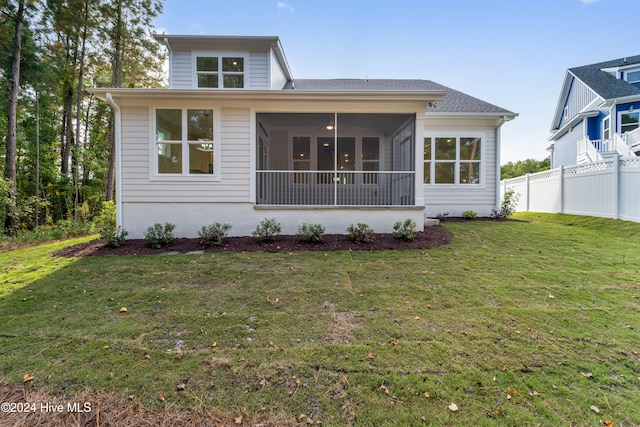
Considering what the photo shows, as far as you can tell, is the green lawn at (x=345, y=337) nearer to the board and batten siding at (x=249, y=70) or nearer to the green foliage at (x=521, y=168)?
the board and batten siding at (x=249, y=70)

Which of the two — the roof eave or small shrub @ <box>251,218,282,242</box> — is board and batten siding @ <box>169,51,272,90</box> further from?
small shrub @ <box>251,218,282,242</box>

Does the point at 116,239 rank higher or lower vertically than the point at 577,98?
lower

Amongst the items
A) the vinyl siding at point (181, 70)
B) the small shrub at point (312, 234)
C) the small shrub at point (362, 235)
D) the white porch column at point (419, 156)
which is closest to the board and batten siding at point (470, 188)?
the white porch column at point (419, 156)

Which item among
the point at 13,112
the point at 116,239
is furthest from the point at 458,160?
the point at 13,112

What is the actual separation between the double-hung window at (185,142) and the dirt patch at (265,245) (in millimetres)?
1924

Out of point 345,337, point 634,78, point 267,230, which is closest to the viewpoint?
point 345,337

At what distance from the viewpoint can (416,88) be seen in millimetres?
12359

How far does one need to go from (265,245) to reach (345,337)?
12.8ft

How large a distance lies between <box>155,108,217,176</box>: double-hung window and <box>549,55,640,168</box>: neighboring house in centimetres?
1564

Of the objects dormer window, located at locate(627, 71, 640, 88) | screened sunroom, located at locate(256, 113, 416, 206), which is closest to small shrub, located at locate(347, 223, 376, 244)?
screened sunroom, located at locate(256, 113, 416, 206)

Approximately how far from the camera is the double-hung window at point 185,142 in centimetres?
718

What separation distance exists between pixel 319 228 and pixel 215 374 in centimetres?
439

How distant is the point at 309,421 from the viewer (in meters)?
1.85

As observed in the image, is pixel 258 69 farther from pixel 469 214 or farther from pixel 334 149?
pixel 469 214
